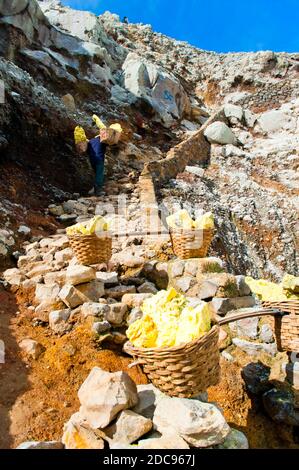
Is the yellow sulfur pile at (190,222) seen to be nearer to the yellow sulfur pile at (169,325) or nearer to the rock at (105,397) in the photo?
the yellow sulfur pile at (169,325)

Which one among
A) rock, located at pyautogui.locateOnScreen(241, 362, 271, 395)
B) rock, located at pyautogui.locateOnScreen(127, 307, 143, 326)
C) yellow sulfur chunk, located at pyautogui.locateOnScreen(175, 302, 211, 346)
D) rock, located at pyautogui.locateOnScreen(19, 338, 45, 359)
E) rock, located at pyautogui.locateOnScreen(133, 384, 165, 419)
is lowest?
rock, located at pyautogui.locateOnScreen(241, 362, 271, 395)

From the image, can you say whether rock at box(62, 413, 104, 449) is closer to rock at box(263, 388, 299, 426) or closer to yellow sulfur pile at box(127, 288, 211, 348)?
yellow sulfur pile at box(127, 288, 211, 348)

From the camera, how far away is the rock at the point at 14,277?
5266 millimetres

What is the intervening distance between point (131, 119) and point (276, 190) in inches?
292

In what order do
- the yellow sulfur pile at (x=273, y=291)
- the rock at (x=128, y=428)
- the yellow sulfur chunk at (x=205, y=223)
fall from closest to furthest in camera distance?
the rock at (x=128, y=428) → the yellow sulfur pile at (x=273, y=291) → the yellow sulfur chunk at (x=205, y=223)

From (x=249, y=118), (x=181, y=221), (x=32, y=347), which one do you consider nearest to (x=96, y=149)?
(x=181, y=221)

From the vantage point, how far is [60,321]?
435cm

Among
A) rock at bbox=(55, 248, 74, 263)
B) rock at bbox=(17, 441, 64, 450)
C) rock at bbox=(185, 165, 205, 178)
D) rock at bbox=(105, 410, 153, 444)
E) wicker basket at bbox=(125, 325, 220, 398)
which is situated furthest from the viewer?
rock at bbox=(185, 165, 205, 178)

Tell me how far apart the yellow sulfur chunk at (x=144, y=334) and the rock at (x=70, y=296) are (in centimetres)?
185

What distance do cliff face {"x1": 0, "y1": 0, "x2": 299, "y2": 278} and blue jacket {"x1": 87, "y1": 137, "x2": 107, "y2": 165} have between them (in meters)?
0.95

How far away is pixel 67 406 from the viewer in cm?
332

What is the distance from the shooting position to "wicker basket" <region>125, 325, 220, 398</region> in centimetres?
258

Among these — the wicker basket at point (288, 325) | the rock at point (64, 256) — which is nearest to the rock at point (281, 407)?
the wicker basket at point (288, 325)

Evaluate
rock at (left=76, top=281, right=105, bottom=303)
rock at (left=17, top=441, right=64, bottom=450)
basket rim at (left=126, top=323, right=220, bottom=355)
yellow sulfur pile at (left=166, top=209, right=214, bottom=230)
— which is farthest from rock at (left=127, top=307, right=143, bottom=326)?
rock at (left=17, top=441, right=64, bottom=450)
